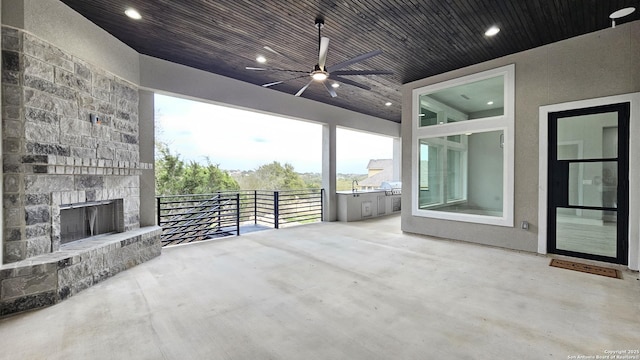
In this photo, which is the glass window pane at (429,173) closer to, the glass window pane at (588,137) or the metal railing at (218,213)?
the glass window pane at (588,137)

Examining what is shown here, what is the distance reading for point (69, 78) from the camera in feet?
10.4

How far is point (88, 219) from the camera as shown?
363 cm

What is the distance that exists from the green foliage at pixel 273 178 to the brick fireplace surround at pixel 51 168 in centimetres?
794

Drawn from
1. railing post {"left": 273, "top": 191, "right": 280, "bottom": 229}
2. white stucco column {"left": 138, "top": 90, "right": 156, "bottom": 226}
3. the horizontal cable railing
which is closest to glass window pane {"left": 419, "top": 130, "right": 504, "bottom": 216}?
railing post {"left": 273, "top": 191, "right": 280, "bottom": 229}

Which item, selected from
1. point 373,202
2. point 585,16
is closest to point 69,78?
point 585,16

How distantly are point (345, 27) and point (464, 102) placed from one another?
298cm

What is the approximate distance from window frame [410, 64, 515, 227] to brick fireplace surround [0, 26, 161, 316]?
529 centimetres

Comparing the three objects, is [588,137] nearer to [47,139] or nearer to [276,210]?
[276,210]

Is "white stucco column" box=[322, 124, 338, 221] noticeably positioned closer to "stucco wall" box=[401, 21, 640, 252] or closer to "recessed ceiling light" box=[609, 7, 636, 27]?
"stucco wall" box=[401, 21, 640, 252]

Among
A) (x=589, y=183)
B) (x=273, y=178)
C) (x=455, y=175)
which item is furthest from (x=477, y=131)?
(x=273, y=178)

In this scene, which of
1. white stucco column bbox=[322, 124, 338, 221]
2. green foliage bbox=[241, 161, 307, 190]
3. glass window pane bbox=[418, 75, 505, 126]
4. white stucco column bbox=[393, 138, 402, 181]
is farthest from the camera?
green foliage bbox=[241, 161, 307, 190]

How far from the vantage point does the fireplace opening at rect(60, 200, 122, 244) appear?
329 cm

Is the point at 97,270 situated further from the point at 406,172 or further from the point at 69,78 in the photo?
the point at 406,172

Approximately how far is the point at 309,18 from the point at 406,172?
378 centimetres
